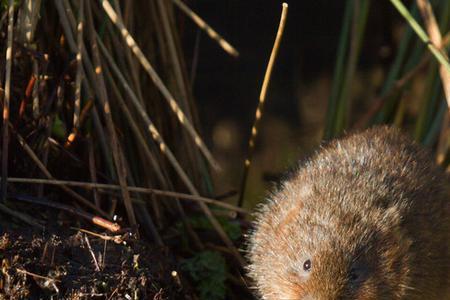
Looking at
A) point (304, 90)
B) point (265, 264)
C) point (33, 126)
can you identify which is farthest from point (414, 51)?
point (33, 126)

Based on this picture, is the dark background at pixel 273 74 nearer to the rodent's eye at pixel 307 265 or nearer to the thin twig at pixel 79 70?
the thin twig at pixel 79 70

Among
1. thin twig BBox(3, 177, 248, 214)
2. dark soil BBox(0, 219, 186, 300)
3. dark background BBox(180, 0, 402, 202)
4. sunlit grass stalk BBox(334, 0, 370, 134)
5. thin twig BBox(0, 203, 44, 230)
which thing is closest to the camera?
dark soil BBox(0, 219, 186, 300)

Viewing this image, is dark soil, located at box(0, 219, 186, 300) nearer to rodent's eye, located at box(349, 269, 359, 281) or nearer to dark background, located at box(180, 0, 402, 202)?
rodent's eye, located at box(349, 269, 359, 281)

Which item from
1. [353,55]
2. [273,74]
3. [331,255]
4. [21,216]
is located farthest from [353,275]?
[273,74]

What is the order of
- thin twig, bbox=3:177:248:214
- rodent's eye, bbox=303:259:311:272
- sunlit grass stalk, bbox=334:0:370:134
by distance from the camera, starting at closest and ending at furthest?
rodent's eye, bbox=303:259:311:272, thin twig, bbox=3:177:248:214, sunlit grass stalk, bbox=334:0:370:134

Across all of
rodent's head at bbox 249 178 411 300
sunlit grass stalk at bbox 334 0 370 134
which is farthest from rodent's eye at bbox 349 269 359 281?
sunlit grass stalk at bbox 334 0 370 134

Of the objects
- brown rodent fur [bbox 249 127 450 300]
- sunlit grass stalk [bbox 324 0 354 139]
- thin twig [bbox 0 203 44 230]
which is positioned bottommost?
thin twig [bbox 0 203 44 230]
